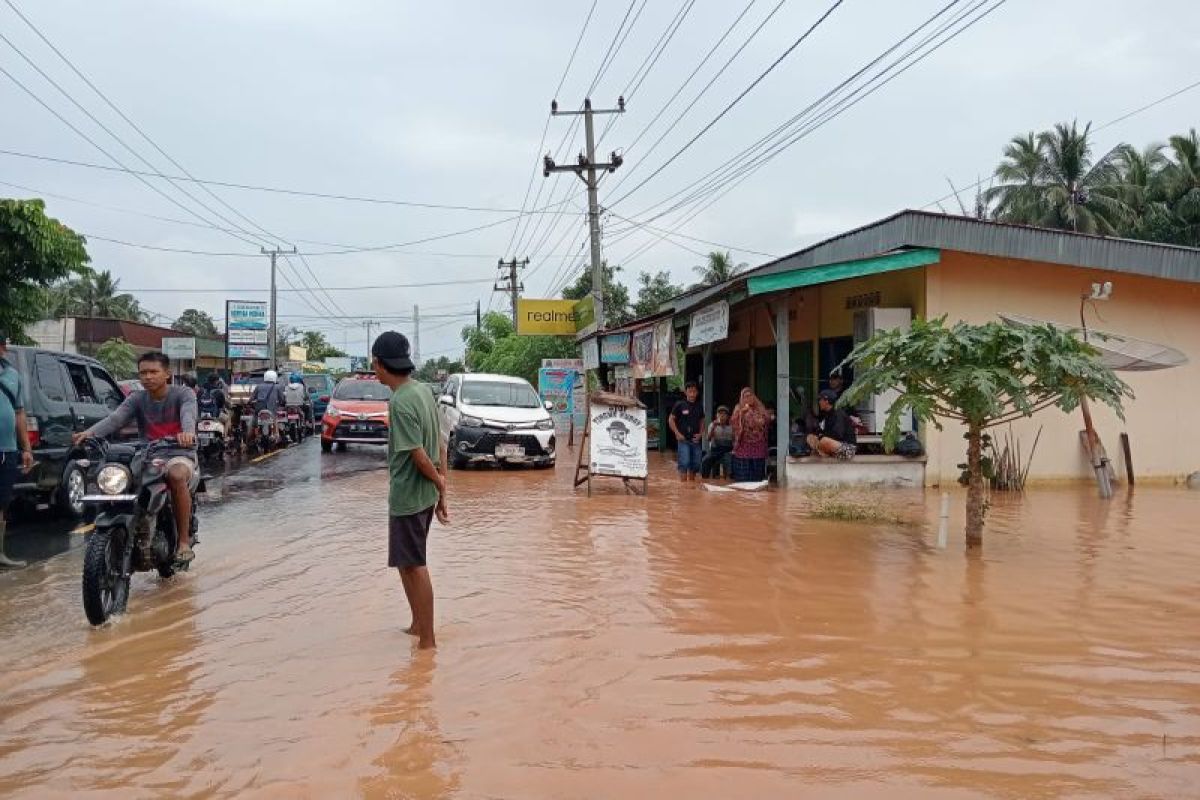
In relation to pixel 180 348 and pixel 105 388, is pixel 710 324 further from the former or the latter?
pixel 180 348

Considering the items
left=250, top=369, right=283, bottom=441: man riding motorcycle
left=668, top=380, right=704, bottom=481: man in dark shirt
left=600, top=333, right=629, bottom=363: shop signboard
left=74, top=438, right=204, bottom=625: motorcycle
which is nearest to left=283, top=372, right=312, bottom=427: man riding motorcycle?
left=250, top=369, right=283, bottom=441: man riding motorcycle

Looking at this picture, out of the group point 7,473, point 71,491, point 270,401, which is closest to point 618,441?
point 71,491

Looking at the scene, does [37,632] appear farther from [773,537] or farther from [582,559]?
[773,537]

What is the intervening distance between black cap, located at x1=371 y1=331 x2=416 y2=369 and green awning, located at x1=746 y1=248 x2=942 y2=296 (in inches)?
309

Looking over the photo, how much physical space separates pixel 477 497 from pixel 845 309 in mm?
6860

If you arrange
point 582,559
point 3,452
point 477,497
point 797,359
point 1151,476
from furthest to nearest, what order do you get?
1. point 797,359
2. point 1151,476
3. point 477,497
4. point 582,559
5. point 3,452

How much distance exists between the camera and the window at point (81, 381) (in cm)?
1027

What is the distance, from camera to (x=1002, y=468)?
13.1 m

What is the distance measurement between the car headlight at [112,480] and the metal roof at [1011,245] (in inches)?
337

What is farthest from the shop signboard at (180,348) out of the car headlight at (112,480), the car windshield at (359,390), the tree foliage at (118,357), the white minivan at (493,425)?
the car headlight at (112,480)

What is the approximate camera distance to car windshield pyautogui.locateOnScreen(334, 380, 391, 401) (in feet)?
67.3

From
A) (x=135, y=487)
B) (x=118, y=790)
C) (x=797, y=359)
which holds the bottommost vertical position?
(x=118, y=790)

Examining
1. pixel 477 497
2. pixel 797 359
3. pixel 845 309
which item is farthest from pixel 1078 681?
pixel 797 359

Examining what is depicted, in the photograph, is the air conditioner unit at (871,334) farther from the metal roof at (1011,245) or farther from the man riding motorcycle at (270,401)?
the man riding motorcycle at (270,401)
